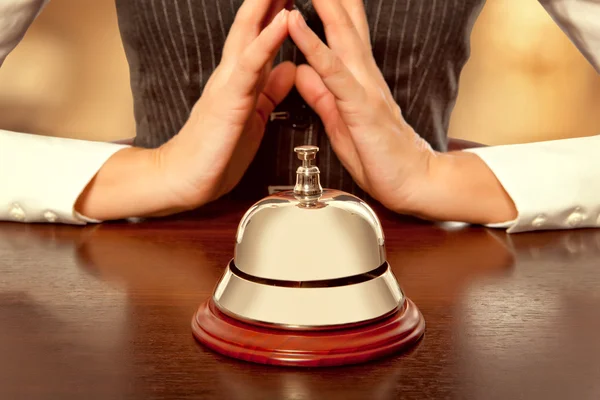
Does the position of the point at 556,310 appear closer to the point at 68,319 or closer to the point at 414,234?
the point at 414,234

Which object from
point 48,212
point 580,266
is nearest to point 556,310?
point 580,266

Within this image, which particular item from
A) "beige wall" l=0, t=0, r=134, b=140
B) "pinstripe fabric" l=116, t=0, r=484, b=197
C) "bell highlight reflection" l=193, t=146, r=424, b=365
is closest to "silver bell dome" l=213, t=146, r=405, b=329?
"bell highlight reflection" l=193, t=146, r=424, b=365

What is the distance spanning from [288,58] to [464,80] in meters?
0.69

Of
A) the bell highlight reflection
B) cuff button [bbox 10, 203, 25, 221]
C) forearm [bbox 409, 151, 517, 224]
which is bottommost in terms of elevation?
cuff button [bbox 10, 203, 25, 221]

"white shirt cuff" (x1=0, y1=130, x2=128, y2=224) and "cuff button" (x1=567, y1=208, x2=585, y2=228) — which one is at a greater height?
"white shirt cuff" (x1=0, y1=130, x2=128, y2=224)

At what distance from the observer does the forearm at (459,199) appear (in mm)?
858

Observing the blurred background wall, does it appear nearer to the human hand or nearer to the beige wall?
the beige wall

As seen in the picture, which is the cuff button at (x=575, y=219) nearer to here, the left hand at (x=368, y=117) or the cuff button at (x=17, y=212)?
the left hand at (x=368, y=117)

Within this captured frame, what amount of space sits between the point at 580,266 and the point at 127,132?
3.85 feet

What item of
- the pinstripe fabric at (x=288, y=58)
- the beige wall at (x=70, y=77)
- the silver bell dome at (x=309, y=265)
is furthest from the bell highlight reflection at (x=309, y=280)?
the beige wall at (x=70, y=77)

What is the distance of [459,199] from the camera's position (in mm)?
861

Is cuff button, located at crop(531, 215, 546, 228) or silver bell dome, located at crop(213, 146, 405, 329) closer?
Result: silver bell dome, located at crop(213, 146, 405, 329)

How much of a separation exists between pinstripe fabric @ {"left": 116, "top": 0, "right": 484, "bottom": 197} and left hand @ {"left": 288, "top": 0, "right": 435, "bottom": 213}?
0.18 metres

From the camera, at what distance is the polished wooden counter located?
450mm
